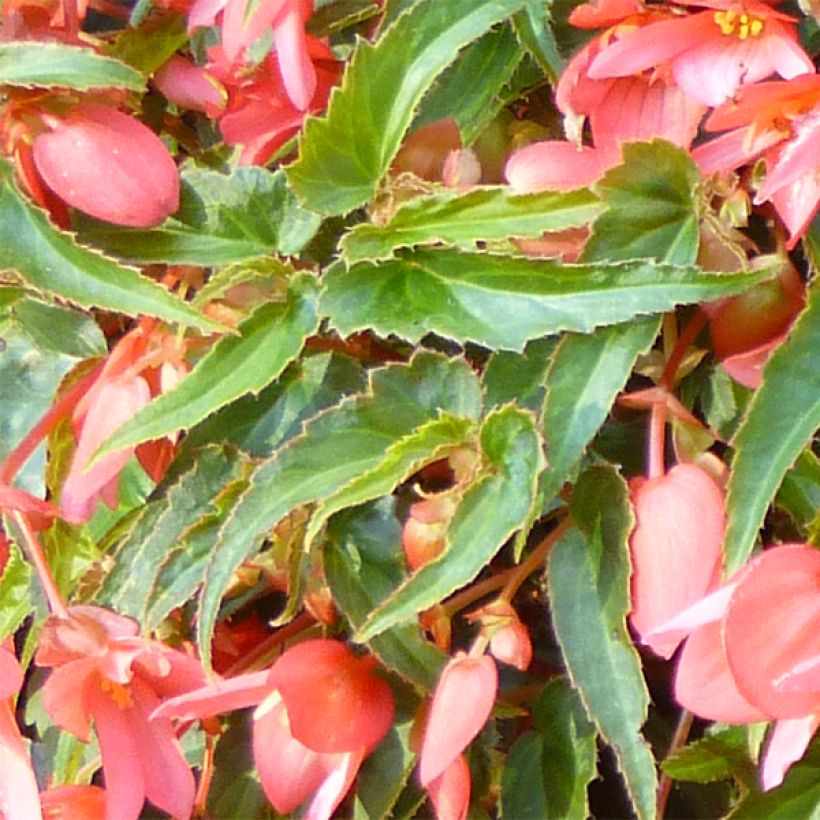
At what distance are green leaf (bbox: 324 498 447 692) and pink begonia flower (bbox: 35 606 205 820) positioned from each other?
0.07 metres

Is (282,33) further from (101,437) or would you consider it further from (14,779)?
(14,779)

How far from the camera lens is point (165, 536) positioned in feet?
1.59

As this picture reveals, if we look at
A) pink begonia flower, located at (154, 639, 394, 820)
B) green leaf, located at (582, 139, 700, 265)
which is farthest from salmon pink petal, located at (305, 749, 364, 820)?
green leaf, located at (582, 139, 700, 265)

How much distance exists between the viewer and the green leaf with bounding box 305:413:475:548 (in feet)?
1.36

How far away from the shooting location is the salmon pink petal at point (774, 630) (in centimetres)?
37

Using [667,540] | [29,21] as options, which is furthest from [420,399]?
[29,21]

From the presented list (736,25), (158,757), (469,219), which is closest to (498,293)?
(469,219)

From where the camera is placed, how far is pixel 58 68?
0.43 metres

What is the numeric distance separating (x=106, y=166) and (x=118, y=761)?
9.2 inches

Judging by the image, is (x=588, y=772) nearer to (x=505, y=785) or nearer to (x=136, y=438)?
(x=505, y=785)

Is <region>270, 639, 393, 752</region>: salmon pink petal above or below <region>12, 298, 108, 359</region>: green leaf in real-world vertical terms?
below

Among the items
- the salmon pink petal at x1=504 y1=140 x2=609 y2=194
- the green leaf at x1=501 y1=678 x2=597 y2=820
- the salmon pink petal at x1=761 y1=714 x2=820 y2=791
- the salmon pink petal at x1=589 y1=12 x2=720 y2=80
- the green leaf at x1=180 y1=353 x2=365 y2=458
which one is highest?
the salmon pink petal at x1=589 y1=12 x2=720 y2=80

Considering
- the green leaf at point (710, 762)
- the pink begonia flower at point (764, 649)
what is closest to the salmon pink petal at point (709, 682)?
the pink begonia flower at point (764, 649)

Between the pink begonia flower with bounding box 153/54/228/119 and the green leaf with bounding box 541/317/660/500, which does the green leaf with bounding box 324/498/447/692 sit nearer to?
the green leaf with bounding box 541/317/660/500
